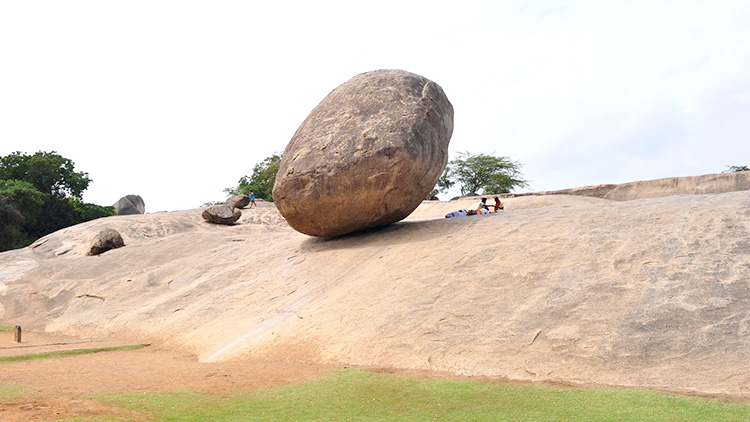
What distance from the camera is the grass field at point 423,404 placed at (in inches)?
177

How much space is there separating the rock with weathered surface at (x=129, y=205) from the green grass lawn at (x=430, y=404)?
91.2 ft

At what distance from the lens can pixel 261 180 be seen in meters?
43.9

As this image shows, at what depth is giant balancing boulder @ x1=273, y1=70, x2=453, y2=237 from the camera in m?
9.72

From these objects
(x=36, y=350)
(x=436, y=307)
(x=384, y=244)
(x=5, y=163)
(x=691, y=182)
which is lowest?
Result: (x=36, y=350)

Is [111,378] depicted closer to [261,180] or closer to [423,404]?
[423,404]

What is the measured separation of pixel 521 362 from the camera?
5.88 meters

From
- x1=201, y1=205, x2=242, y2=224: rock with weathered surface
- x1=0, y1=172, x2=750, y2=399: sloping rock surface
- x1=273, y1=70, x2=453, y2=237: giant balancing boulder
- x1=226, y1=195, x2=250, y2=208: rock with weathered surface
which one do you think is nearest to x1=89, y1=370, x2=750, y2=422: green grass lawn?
x1=0, y1=172, x2=750, y2=399: sloping rock surface

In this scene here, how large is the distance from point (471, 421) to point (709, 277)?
138 inches

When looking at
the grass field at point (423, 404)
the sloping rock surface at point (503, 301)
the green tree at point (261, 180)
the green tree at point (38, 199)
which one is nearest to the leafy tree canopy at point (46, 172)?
the green tree at point (38, 199)

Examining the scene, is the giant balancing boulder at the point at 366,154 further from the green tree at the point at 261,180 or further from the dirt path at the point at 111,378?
the green tree at the point at 261,180

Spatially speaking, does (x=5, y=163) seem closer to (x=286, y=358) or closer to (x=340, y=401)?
(x=286, y=358)

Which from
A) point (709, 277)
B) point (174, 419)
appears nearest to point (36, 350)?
Answer: point (174, 419)

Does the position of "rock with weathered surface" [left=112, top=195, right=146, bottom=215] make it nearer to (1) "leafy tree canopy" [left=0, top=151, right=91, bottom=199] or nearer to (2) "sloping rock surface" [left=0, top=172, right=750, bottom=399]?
(1) "leafy tree canopy" [left=0, top=151, right=91, bottom=199]

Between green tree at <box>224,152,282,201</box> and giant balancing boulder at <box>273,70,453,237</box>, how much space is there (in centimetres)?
3048
